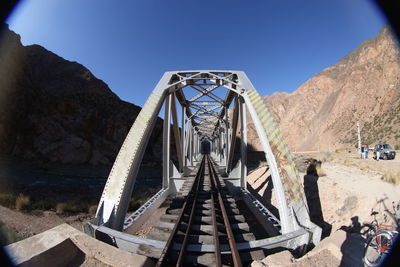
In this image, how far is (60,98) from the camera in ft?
95.1

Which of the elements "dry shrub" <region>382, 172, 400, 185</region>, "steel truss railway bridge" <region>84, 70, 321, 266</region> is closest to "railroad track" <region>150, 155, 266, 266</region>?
"steel truss railway bridge" <region>84, 70, 321, 266</region>

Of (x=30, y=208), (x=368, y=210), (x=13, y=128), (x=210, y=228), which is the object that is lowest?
(x=30, y=208)

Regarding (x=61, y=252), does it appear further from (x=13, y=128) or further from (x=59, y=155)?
(x=13, y=128)

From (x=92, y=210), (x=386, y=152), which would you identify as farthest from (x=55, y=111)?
(x=386, y=152)

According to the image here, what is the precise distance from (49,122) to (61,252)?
102ft

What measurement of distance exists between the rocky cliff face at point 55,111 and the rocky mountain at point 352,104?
42845mm

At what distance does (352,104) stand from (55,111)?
206 feet

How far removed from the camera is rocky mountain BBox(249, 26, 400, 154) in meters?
36.6

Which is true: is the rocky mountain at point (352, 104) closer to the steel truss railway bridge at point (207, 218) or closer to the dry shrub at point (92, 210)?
the steel truss railway bridge at point (207, 218)

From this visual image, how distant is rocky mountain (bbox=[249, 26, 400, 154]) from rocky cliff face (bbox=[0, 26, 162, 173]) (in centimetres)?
4284

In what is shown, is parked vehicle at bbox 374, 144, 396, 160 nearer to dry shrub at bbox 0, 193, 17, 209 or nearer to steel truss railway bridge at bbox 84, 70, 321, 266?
steel truss railway bridge at bbox 84, 70, 321, 266

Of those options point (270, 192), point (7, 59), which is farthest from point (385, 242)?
point (7, 59)

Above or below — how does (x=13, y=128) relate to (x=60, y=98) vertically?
below

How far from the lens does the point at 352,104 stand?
45.2m
